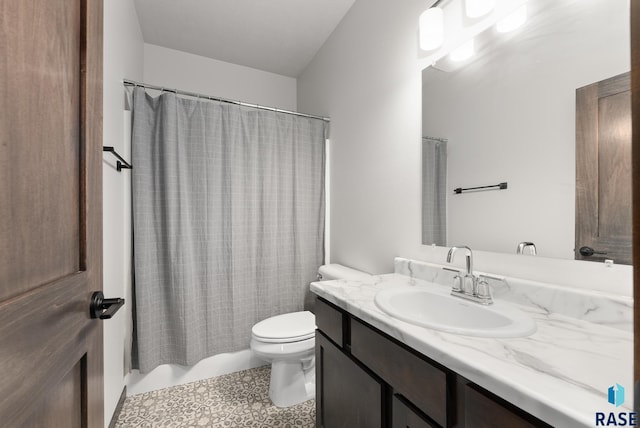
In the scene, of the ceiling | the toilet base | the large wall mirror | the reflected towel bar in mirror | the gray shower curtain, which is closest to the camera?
the large wall mirror

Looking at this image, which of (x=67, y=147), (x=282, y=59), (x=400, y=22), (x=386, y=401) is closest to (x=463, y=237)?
(x=386, y=401)

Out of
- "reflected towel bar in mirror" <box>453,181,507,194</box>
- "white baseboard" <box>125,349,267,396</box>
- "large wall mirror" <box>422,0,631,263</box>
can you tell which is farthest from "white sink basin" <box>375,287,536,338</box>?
"white baseboard" <box>125,349,267,396</box>

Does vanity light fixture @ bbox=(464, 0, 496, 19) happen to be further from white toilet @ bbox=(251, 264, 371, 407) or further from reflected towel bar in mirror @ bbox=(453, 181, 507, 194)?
white toilet @ bbox=(251, 264, 371, 407)

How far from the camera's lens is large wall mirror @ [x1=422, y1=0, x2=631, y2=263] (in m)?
0.81

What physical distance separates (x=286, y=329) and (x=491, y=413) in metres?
1.28

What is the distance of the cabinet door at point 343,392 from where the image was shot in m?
0.94

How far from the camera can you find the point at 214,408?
165 cm

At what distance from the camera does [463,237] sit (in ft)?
4.00

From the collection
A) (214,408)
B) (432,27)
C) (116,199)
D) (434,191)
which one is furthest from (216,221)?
(432,27)

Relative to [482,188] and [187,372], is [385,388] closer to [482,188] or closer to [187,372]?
[482,188]

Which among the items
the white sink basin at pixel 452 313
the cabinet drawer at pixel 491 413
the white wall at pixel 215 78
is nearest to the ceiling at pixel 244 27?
the white wall at pixel 215 78

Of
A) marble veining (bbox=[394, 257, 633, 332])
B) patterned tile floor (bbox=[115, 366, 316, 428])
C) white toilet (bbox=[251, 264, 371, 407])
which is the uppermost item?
marble veining (bbox=[394, 257, 633, 332])

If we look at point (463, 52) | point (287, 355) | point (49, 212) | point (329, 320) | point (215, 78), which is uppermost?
point (215, 78)

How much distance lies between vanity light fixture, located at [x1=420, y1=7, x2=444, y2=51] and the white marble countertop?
116cm
